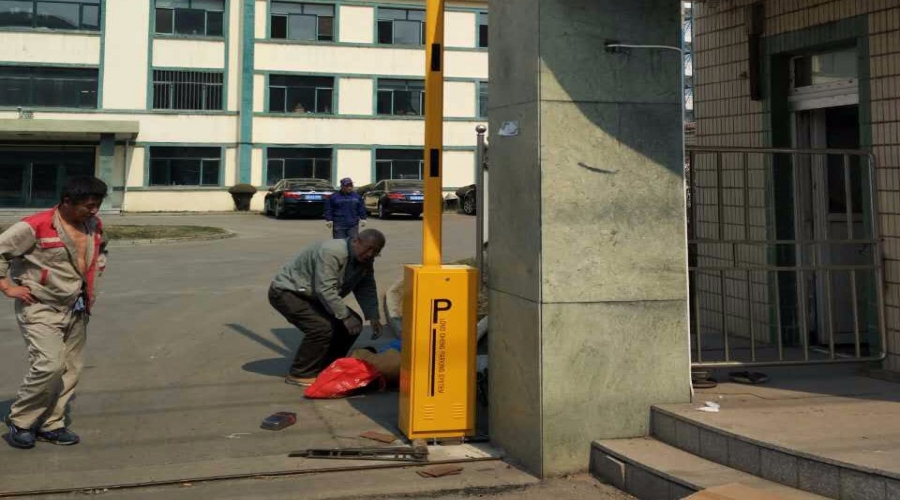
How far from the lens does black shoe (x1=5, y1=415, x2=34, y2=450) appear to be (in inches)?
225

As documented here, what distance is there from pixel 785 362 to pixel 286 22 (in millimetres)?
35120

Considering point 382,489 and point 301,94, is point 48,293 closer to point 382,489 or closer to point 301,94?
point 382,489

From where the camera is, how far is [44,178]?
37.3 m

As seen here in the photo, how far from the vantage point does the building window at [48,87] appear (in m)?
35.7

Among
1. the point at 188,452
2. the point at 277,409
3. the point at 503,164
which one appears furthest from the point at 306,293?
the point at 503,164

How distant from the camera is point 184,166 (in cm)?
3756

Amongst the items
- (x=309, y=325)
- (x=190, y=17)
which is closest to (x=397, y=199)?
(x=190, y=17)

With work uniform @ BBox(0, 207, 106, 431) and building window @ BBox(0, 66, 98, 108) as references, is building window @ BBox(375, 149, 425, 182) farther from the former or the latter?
work uniform @ BBox(0, 207, 106, 431)

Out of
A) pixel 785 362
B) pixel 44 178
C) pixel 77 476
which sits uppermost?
pixel 44 178

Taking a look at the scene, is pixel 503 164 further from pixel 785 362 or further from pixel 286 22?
→ pixel 286 22

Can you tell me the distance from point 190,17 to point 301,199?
11717 millimetres

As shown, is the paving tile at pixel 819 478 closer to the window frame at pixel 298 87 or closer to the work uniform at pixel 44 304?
the work uniform at pixel 44 304

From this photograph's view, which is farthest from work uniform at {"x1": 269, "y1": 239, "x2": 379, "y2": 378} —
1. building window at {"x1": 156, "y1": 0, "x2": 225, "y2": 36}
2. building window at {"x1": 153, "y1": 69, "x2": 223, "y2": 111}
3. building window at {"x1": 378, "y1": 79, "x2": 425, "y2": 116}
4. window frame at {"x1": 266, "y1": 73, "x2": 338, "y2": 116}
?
building window at {"x1": 156, "y1": 0, "x2": 225, "y2": 36}

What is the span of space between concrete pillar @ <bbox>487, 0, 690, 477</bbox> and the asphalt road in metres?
1.63
